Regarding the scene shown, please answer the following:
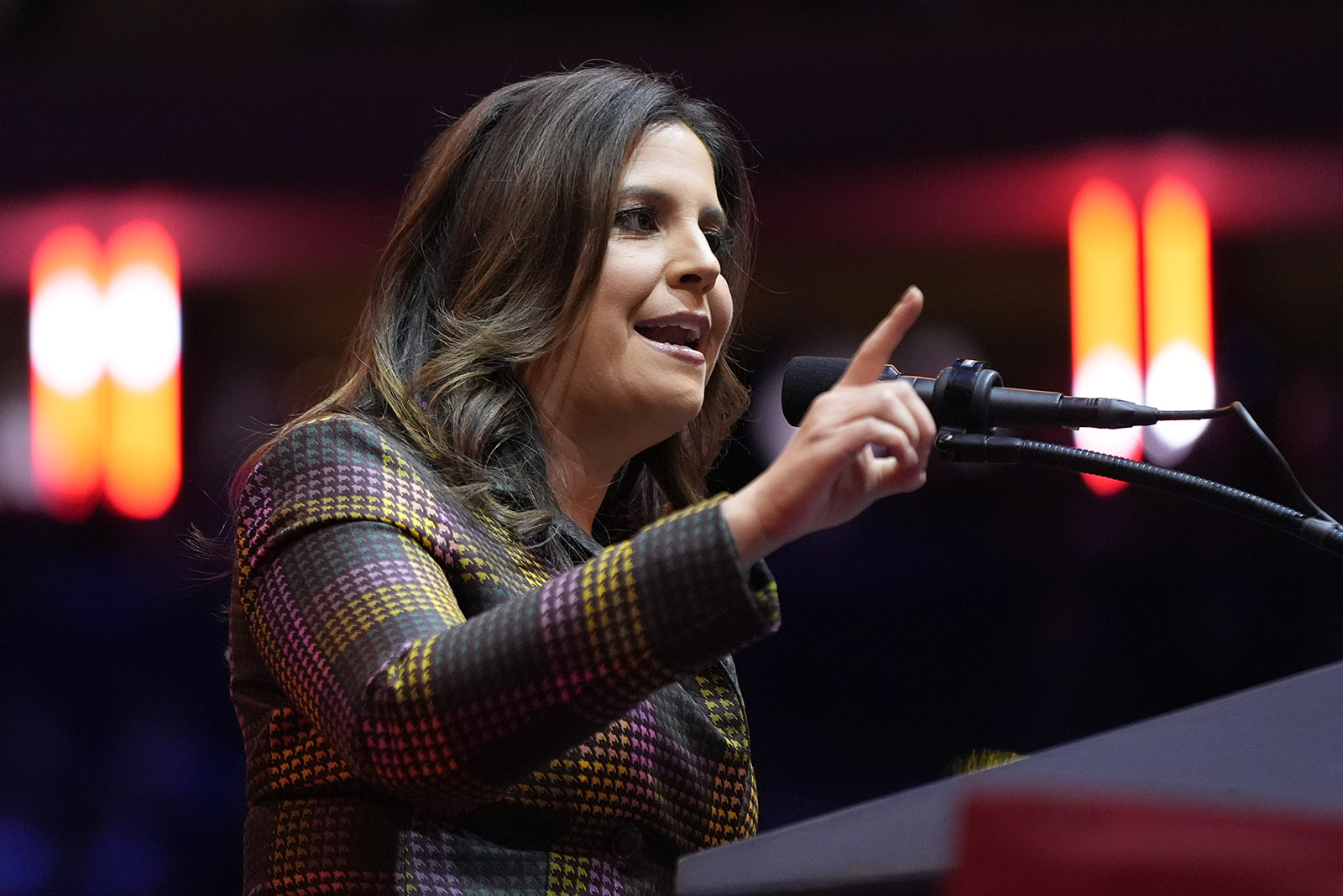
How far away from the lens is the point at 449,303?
151 centimetres

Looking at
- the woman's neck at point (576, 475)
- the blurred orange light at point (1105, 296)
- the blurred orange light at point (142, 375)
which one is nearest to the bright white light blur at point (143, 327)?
the blurred orange light at point (142, 375)

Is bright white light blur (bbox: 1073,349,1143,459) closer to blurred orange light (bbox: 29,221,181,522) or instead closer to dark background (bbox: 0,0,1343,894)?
dark background (bbox: 0,0,1343,894)

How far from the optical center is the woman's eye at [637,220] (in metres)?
1.48

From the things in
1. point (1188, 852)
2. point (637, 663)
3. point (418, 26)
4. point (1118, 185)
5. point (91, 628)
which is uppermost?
point (418, 26)

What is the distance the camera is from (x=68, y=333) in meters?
3.97

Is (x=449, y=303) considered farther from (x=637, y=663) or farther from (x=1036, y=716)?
(x=1036, y=716)

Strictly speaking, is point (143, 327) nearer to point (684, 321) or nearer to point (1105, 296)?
point (1105, 296)

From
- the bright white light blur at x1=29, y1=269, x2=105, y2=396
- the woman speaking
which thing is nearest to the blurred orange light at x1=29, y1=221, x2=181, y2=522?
the bright white light blur at x1=29, y1=269, x2=105, y2=396

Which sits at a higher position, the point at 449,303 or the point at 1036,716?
the point at 1036,716

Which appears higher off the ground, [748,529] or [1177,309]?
[1177,309]

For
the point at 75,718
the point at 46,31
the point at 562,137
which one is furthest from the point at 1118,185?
the point at 75,718

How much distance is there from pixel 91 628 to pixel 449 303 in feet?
9.51

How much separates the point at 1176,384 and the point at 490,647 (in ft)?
9.26

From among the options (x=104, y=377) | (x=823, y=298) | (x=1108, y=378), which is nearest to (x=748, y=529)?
(x=1108, y=378)
